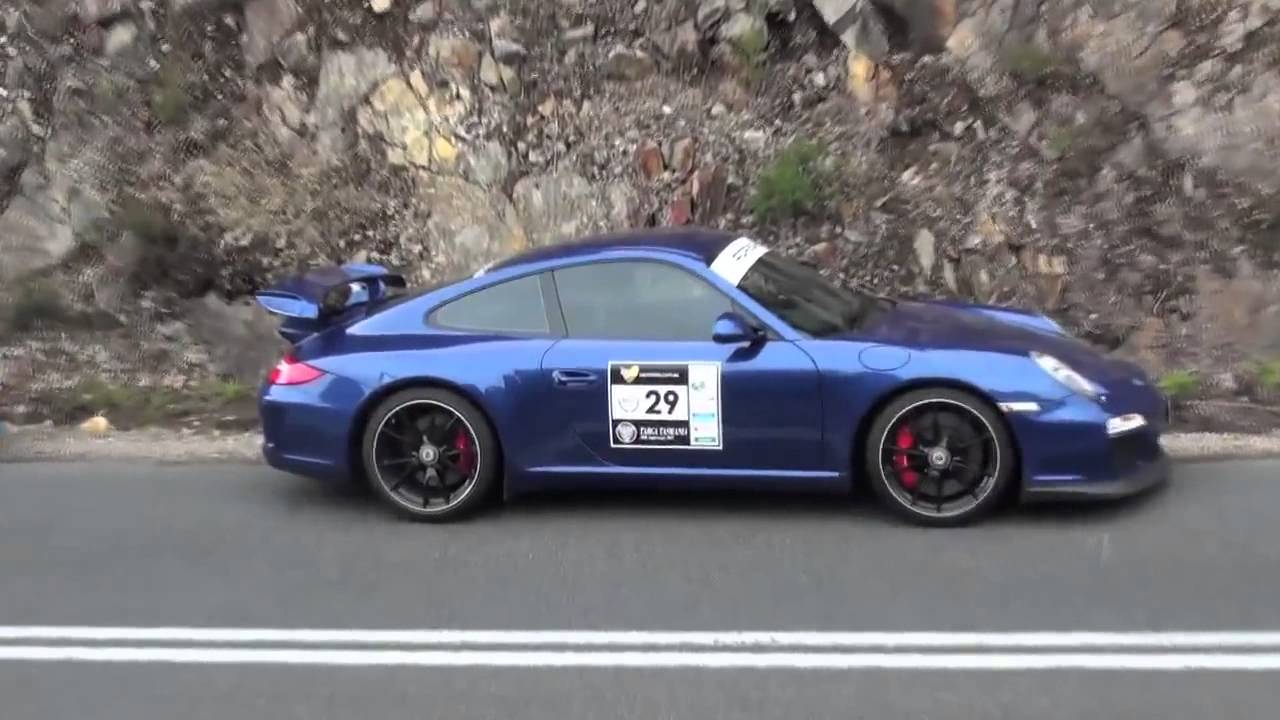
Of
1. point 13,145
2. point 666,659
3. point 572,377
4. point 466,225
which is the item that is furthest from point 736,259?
point 13,145

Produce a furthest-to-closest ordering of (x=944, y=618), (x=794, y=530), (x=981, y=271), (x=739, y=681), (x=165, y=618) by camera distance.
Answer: (x=981, y=271) < (x=794, y=530) < (x=165, y=618) < (x=944, y=618) < (x=739, y=681)

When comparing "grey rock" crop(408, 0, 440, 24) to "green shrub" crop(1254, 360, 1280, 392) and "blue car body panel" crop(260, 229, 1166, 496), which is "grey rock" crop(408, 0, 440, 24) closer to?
"blue car body panel" crop(260, 229, 1166, 496)

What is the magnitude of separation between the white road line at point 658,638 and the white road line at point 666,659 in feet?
0.24

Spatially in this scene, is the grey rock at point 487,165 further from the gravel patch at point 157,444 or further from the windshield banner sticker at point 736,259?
the windshield banner sticker at point 736,259

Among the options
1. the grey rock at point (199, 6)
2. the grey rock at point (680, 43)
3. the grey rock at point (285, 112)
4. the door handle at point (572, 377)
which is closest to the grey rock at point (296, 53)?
the grey rock at point (285, 112)

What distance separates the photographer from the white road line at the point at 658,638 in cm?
471

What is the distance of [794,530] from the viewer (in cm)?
600

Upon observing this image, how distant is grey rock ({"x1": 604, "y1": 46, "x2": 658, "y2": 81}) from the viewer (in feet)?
37.7

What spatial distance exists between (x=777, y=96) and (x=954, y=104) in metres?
1.44

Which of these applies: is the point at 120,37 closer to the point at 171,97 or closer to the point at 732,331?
the point at 171,97

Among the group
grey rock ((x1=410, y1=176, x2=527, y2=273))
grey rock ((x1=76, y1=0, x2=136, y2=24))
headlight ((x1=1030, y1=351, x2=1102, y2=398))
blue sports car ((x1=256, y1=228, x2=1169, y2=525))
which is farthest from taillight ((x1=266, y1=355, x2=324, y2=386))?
grey rock ((x1=76, y1=0, x2=136, y2=24))

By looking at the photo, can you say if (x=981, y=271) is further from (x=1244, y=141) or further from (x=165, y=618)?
(x=165, y=618)

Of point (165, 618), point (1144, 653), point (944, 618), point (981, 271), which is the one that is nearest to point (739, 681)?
point (944, 618)

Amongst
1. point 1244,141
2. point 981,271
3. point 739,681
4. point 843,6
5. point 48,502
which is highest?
point 843,6
